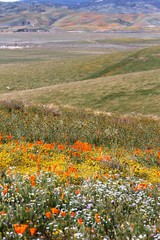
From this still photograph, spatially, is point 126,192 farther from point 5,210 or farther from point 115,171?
point 5,210

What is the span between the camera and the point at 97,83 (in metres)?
37.4

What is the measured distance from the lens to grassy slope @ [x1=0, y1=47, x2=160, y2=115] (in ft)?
97.7

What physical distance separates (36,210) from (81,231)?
3.09ft

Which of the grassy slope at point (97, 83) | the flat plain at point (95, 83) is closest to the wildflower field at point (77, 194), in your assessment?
the flat plain at point (95, 83)

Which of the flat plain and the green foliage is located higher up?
the green foliage

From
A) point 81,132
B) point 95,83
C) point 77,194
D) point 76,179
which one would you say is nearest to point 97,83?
point 95,83

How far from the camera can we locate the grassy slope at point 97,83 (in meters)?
29.8

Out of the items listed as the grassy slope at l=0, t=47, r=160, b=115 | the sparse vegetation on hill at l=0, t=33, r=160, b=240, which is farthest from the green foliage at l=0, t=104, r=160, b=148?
the grassy slope at l=0, t=47, r=160, b=115

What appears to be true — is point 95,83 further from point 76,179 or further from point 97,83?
point 76,179

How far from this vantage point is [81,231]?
5.35 meters

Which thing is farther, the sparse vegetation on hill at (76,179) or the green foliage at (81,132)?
the green foliage at (81,132)

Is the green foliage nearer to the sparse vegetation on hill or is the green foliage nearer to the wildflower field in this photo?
the sparse vegetation on hill

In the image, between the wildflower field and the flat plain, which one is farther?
the flat plain

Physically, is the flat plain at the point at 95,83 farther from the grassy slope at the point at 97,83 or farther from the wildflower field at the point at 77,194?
the wildflower field at the point at 77,194
